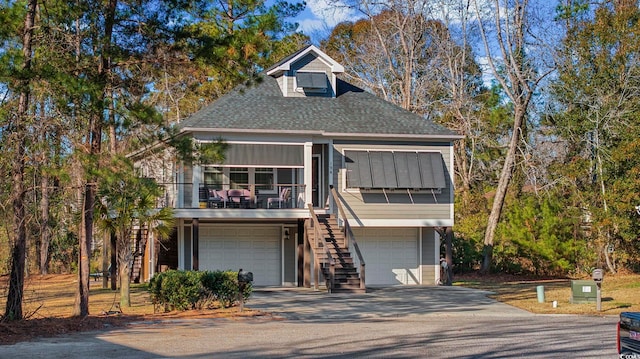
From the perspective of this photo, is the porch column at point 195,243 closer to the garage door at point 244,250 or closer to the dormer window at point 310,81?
Answer: the garage door at point 244,250

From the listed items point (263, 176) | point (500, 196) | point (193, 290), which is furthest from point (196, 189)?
point (500, 196)

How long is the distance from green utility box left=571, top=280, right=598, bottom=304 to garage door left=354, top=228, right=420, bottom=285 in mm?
8383

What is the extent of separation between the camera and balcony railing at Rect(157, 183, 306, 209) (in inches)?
1047

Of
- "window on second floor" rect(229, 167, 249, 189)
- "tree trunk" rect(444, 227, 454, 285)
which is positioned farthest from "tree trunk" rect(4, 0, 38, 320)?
"tree trunk" rect(444, 227, 454, 285)

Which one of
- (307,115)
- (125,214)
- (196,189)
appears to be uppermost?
(307,115)

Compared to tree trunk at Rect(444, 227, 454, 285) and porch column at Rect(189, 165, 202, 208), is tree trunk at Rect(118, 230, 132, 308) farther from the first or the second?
tree trunk at Rect(444, 227, 454, 285)

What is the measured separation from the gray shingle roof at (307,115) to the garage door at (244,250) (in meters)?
3.78

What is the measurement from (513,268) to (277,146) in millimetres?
11698

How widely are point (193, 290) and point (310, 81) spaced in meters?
12.0

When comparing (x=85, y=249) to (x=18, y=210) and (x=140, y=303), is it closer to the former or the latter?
(x=18, y=210)

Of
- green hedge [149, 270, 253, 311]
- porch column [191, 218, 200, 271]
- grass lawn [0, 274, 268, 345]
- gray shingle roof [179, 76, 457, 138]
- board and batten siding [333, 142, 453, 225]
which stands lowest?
grass lawn [0, 274, 268, 345]

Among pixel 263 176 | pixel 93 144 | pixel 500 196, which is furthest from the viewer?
pixel 500 196

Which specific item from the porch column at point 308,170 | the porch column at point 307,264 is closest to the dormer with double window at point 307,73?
the porch column at point 308,170

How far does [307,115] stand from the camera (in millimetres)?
28375
